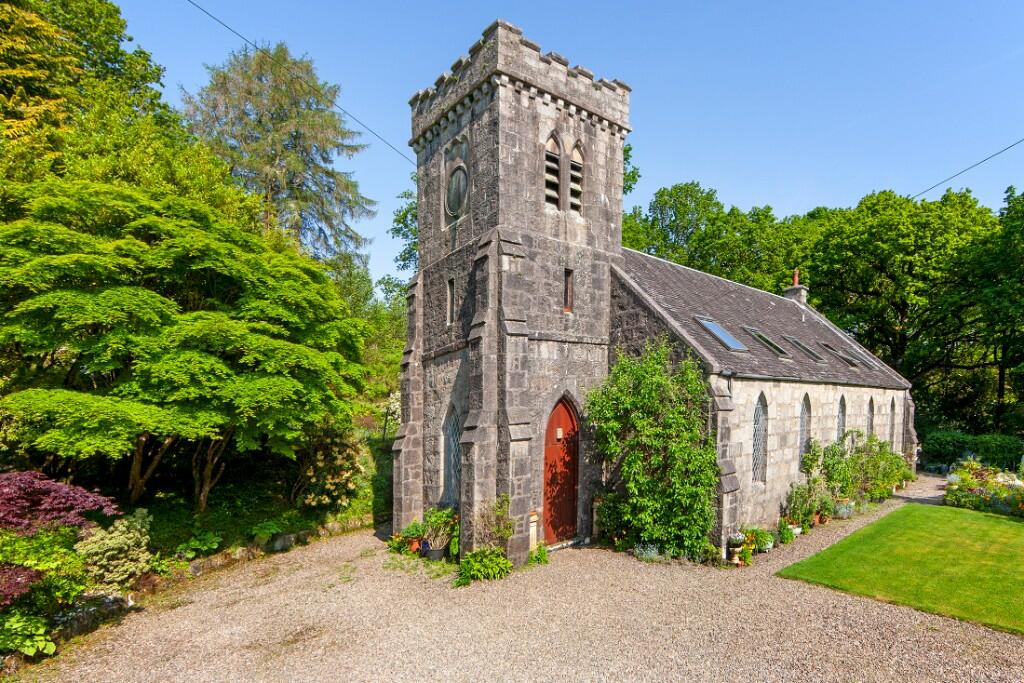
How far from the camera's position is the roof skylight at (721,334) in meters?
14.7

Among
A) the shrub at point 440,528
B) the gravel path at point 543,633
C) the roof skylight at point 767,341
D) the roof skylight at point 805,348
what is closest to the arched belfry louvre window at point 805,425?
the roof skylight at point 767,341

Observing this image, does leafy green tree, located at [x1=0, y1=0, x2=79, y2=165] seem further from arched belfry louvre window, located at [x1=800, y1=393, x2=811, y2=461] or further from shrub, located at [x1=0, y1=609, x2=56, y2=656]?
arched belfry louvre window, located at [x1=800, y1=393, x2=811, y2=461]

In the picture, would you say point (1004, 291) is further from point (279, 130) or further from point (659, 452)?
point (279, 130)

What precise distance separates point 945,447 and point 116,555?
37.5 m

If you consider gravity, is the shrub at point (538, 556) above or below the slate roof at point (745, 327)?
below

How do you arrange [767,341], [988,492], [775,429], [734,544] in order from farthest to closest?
1. [767,341]
2. [988,492]
3. [775,429]
4. [734,544]

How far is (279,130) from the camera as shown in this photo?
28.0 metres

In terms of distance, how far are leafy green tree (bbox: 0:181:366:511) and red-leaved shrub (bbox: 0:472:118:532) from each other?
68 cm

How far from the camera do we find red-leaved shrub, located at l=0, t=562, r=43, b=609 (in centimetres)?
774

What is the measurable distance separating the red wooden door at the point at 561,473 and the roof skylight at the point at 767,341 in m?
8.00

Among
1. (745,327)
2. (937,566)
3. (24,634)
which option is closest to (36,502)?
(24,634)

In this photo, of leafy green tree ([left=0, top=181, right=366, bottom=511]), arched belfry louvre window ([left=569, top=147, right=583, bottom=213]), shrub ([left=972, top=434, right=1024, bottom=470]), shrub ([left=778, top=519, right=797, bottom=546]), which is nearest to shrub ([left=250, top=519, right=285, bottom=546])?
leafy green tree ([left=0, top=181, right=366, bottom=511])

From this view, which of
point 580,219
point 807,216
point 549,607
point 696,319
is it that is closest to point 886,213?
point 807,216

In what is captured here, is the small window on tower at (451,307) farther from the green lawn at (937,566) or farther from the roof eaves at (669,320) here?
the green lawn at (937,566)
